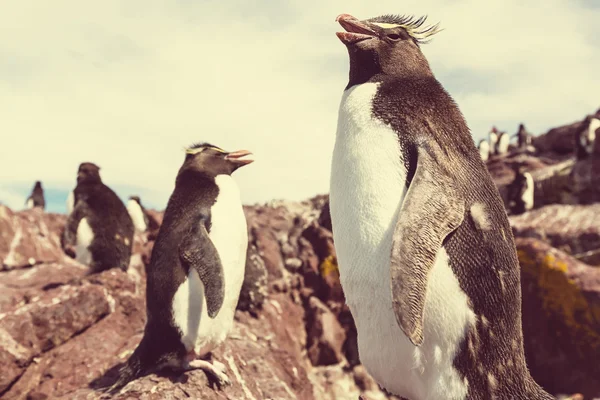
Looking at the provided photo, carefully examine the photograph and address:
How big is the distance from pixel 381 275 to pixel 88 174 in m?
8.61

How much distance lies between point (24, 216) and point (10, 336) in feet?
22.5

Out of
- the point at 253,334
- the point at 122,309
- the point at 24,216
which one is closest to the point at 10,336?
the point at 122,309

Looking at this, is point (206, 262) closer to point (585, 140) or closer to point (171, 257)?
point (171, 257)

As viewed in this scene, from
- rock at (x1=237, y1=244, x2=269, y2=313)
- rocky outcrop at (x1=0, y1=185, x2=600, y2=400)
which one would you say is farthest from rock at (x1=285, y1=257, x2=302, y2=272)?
rock at (x1=237, y1=244, x2=269, y2=313)

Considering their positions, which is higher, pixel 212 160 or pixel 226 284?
pixel 212 160

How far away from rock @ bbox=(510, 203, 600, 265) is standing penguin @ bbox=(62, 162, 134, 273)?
8.20m

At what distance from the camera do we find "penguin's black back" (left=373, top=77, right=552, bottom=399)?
2.65m

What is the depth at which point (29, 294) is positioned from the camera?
702 cm

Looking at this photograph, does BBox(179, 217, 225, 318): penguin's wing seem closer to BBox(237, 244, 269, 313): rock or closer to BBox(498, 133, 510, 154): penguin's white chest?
BBox(237, 244, 269, 313): rock

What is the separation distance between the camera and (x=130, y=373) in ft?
15.6

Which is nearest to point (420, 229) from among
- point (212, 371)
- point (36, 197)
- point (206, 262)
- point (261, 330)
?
point (206, 262)

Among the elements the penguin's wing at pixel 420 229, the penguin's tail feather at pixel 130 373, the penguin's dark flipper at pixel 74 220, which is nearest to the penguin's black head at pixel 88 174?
the penguin's dark flipper at pixel 74 220

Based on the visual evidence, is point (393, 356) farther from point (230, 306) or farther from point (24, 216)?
point (24, 216)

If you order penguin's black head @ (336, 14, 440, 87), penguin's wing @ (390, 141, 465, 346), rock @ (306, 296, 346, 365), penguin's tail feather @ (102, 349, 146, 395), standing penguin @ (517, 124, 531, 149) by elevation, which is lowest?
rock @ (306, 296, 346, 365)
